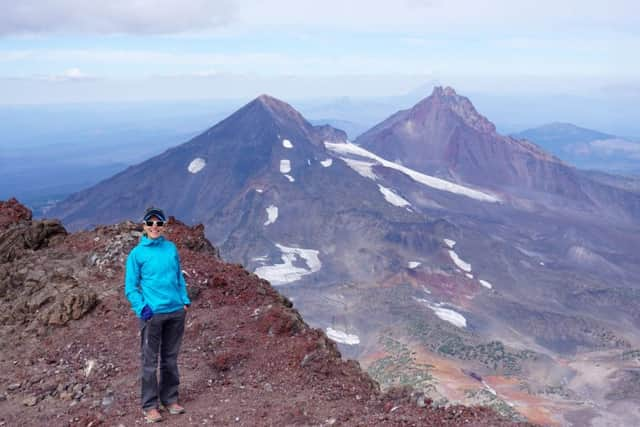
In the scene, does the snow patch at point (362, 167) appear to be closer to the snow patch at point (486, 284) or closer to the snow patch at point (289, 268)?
the snow patch at point (289, 268)

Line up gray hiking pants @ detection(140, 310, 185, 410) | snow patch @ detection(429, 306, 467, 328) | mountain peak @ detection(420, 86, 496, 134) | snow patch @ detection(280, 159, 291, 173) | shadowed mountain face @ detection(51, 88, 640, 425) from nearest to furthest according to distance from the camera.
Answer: gray hiking pants @ detection(140, 310, 185, 410), shadowed mountain face @ detection(51, 88, 640, 425), snow patch @ detection(429, 306, 467, 328), snow patch @ detection(280, 159, 291, 173), mountain peak @ detection(420, 86, 496, 134)

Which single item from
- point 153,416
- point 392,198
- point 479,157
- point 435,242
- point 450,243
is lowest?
point 450,243

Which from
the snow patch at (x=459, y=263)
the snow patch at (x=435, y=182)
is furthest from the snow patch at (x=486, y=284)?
the snow patch at (x=435, y=182)

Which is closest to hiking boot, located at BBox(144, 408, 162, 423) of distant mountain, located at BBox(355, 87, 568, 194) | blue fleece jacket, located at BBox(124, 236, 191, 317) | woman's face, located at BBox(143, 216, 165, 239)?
blue fleece jacket, located at BBox(124, 236, 191, 317)

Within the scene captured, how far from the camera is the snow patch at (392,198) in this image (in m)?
84.1

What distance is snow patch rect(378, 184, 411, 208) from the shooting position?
84.1 m

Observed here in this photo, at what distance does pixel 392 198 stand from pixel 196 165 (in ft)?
112

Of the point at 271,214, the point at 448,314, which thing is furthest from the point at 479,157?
the point at 448,314

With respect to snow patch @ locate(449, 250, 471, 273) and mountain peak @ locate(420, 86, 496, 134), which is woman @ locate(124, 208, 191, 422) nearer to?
snow patch @ locate(449, 250, 471, 273)

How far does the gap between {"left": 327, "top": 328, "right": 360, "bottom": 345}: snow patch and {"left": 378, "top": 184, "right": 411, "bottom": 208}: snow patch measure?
134ft

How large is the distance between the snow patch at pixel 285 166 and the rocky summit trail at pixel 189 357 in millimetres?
78375

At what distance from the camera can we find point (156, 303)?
6.83 metres

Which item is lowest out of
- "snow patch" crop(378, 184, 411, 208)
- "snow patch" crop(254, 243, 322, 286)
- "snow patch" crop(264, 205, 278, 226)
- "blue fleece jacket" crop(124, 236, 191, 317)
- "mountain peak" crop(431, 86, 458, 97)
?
"snow patch" crop(254, 243, 322, 286)

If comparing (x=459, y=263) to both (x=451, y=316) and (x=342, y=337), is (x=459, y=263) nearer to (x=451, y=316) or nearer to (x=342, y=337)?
(x=451, y=316)
